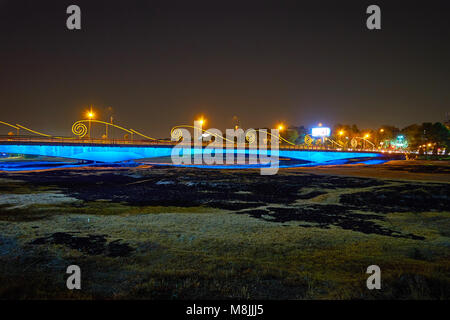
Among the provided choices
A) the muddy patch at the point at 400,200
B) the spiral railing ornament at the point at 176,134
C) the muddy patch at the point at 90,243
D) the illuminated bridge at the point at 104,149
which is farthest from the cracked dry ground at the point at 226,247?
the spiral railing ornament at the point at 176,134

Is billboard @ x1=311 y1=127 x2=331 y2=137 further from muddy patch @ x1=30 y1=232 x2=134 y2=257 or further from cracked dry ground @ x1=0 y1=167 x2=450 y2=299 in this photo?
muddy patch @ x1=30 y1=232 x2=134 y2=257

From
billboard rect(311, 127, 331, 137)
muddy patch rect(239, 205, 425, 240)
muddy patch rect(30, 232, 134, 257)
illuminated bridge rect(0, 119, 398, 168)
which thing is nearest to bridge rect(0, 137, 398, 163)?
illuminated bridge rect(0, 119, 398, 168)

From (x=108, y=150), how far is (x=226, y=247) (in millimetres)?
57352

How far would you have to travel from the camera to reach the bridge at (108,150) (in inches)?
2156

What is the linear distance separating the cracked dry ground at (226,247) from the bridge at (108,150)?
1817 inches

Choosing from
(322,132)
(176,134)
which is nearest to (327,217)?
(176,134)

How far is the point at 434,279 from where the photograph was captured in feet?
19.2

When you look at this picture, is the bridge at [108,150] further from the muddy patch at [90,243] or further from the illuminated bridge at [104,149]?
the muddy patch at [90,243]

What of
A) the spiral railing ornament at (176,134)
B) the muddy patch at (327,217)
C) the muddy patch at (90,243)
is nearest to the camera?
the muddy patch at (90,243)

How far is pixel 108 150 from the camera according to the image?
60250mm

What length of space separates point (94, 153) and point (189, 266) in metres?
58.2

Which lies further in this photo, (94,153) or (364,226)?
(94,153)
